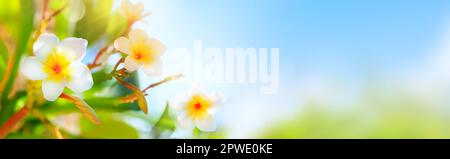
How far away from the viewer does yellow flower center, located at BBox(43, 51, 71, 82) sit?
2.08 ft

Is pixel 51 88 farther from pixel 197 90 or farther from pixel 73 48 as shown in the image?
pixel 197 90

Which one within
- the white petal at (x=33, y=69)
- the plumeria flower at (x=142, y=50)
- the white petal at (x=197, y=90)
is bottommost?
the white petal at (x=197, y=90)

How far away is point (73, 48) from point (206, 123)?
0.19 m

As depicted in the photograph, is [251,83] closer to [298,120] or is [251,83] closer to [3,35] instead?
[298,120]

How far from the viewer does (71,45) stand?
643mm

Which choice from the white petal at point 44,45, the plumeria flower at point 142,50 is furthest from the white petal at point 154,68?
the white petal at point 44,45

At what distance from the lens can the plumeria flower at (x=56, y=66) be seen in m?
0.63

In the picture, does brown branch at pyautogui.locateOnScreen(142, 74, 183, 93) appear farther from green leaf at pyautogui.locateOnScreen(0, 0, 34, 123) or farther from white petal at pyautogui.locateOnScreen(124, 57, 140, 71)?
green leaf at pyautogui.locateOnScreen(0, 0, 34, 123)

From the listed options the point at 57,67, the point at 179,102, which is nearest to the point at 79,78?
the point at 57,67

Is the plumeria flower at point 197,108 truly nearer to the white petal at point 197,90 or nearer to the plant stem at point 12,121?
the white petal at point 197,90

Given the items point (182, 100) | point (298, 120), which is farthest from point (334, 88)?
point (182, 100)

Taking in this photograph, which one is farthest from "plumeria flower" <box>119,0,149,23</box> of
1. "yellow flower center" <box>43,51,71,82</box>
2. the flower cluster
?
"yellow flower center" <box>43,51,71,82</box>

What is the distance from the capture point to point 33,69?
629mm
